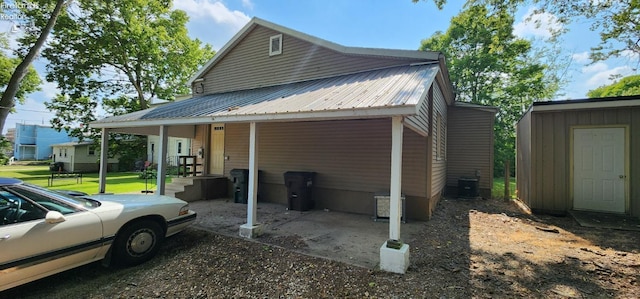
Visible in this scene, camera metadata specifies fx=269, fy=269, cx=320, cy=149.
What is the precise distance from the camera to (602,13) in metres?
9.30

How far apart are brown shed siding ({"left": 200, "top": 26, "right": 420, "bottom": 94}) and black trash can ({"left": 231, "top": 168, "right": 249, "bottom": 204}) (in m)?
3.04

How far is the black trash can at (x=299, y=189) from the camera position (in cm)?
729

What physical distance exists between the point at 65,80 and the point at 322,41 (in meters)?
22.0

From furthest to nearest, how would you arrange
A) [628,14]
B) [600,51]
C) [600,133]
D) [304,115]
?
[600,51]
[628,14]
[600,133]
[304,115]

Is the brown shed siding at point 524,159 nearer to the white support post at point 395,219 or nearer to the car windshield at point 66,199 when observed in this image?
the white support post at point 395,219

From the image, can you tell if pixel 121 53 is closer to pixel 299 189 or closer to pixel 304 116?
pixel 299 189

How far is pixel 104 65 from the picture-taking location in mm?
20250

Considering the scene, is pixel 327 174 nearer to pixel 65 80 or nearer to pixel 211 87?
pixel 211 87

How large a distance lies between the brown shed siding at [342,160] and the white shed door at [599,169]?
4.09m

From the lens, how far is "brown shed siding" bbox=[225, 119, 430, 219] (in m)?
6.51

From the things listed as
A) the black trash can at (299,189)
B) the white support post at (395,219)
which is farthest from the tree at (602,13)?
the white support post at (395,219)

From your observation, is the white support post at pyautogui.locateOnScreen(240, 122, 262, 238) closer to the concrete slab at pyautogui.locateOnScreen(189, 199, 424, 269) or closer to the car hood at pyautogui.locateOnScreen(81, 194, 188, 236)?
the concrete slab at pyautogui.locateOnScreen(189, 199, 424, 269)

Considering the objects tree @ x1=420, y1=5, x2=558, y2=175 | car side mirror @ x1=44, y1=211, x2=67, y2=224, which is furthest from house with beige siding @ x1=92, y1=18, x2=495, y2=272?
tree @ x1=420, y1=5, x2=558, y2=175

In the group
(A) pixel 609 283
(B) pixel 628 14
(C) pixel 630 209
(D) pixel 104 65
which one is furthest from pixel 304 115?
(D) pixel 104 65
